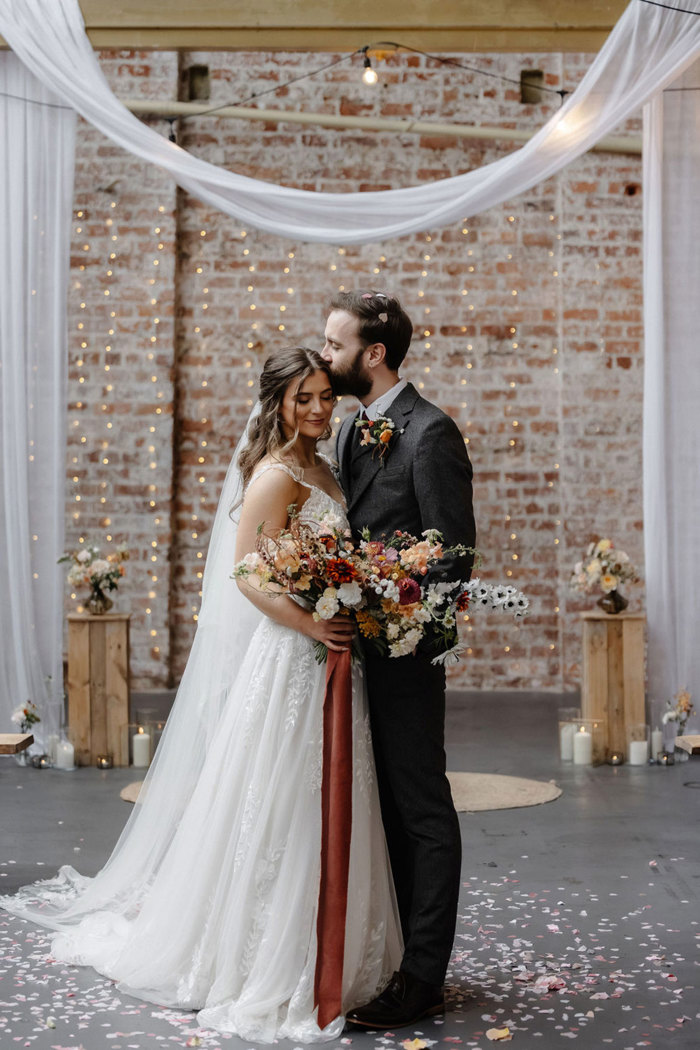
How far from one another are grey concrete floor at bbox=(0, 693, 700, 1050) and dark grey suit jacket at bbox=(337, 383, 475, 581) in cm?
104

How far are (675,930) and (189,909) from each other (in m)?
1.41

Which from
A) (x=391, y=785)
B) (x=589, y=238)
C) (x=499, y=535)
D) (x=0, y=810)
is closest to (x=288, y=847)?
(x=391, y=785)

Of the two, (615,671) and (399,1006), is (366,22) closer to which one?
(615,671)

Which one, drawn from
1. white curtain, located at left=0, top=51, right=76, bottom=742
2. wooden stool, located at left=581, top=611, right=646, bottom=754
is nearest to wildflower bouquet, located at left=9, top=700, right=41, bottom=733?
white curtain, located at left=0, top=51, right=76, bottom=742

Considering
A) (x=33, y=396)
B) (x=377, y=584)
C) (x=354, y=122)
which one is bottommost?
(x=377, y=584)

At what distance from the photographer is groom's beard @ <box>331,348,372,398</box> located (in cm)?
308

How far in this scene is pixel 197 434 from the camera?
8.05 m

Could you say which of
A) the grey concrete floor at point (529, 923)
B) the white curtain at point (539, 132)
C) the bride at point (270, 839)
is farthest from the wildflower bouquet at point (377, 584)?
the white curtain at point (539, 132)

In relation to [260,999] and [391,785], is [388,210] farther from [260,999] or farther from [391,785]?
[260,999]

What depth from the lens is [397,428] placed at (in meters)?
3.02

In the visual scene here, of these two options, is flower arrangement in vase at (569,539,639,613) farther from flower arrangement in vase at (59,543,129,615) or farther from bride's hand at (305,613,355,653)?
bride's hand at (305,613,355,653)

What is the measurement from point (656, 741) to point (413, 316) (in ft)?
10.7

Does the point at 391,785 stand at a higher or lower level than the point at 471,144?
lower

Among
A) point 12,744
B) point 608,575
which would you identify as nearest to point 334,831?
point 12,744
